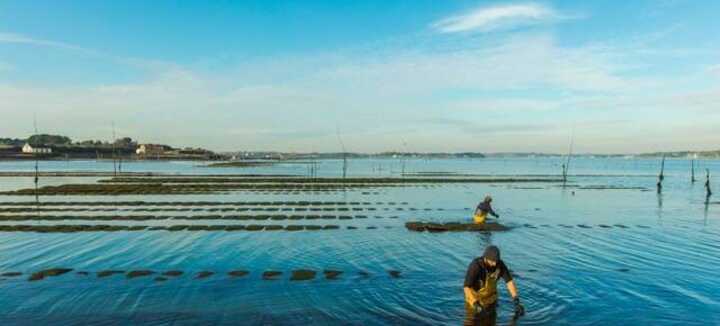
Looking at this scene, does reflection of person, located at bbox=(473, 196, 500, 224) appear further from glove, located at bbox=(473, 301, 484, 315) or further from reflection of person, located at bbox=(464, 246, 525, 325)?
glove, located at bbox=(473, 301, 484, 315)

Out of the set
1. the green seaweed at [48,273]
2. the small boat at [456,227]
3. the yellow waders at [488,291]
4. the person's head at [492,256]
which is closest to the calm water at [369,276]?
the green seaweed at [48,273]

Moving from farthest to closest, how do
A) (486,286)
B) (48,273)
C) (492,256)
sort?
1. (48,273)
2. (486,286)
3. (492,256)

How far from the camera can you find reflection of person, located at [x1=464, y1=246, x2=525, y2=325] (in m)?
11.9

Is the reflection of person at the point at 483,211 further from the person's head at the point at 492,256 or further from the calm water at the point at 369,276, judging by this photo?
the person's head at the point at 492,256

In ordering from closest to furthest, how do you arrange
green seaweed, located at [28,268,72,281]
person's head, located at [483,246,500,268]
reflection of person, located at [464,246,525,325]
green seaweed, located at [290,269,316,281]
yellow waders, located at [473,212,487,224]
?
person's head, located at [483,246,500,268] → reflection of person, located at [464,246,525,325] → green seaweed, located at [28,268,72,281] → green seaweed, located at [290,269,316,281] → yellow waders, located at [473,212,487,224]

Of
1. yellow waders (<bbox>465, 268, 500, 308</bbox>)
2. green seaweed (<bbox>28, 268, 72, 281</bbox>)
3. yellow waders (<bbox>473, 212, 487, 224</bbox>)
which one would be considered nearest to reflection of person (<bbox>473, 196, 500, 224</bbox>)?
yellow waders (<bbox>473, 212, 487, 224</bbox>)

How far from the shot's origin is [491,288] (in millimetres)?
12562

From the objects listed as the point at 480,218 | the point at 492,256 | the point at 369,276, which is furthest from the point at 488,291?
the point at 480,218

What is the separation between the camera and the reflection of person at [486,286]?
11.9m

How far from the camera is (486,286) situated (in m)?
12.4

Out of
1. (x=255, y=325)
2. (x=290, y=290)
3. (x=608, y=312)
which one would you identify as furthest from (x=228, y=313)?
(x=608, y=312)

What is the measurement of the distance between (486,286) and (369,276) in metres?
5.10

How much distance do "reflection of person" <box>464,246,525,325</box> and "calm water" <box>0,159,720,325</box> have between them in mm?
405

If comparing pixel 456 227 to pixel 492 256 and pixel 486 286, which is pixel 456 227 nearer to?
pixel 486 286
